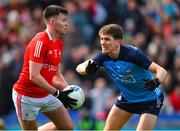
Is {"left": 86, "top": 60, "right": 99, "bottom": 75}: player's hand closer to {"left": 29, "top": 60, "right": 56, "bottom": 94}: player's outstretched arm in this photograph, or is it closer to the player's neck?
the player's neck

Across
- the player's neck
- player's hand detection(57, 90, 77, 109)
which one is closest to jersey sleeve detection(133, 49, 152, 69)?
the player's neck

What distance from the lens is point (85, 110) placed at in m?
16.2

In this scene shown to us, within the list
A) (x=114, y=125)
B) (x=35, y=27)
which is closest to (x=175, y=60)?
(x=35, y=27)

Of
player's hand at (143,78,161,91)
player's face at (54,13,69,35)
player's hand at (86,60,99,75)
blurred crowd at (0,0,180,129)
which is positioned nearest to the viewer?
player's hand at (143,78,161,91)

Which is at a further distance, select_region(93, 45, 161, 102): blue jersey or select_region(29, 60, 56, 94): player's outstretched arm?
select_region(93, 45, 161, 102): blue jersey

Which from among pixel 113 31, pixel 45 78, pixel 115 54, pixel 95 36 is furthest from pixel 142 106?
pixel 95 36

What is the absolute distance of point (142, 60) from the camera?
10672mm

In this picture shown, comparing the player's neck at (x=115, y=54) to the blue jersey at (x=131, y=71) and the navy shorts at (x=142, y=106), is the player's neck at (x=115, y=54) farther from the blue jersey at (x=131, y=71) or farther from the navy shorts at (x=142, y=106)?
the navy shorts at (x=142, y=106)

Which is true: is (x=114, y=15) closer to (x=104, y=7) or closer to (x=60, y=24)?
(x=104, y=7)

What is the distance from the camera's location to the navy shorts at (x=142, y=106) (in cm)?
1087

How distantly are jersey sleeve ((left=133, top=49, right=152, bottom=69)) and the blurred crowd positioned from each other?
5.42 meters

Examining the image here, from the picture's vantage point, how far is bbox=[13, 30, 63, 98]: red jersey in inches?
422

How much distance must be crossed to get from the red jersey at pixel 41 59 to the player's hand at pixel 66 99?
335 millimetres

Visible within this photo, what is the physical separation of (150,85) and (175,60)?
6.98m
